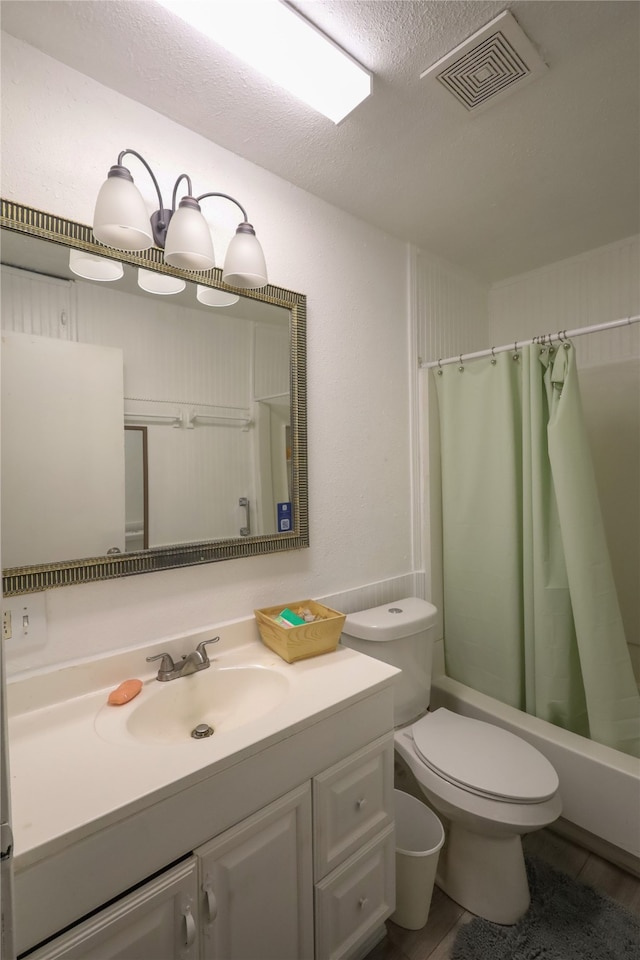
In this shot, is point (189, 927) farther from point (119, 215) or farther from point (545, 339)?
point (545, 339)

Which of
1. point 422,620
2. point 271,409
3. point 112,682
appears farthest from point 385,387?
point 112,682

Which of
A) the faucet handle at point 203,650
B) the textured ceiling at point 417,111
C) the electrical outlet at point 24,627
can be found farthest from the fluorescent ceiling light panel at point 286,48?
the faucet handle at point 203,650

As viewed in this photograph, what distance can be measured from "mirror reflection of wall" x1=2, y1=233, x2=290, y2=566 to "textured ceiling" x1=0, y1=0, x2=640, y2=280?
1.57ft

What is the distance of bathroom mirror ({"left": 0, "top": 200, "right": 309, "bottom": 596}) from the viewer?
100 cm

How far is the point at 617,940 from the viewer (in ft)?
3.93

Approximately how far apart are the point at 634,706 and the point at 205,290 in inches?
77.8

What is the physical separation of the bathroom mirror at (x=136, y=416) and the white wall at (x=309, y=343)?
75mm

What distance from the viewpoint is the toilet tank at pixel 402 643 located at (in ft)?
4.90

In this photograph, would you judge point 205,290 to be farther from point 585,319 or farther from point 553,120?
point 585,319

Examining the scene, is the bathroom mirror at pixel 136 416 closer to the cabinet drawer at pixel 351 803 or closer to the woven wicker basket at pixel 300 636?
the woven wicker basket at pixel 300 636

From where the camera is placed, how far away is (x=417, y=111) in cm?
122

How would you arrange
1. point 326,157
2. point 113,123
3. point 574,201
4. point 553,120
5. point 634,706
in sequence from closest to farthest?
point 113,123 → point 553,120 → point 326,157 → point 634,706 → point 574,201

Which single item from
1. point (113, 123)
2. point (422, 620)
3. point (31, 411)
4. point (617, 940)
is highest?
point (113, 123)

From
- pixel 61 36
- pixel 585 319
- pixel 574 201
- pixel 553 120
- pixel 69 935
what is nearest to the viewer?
pixel 69 935
